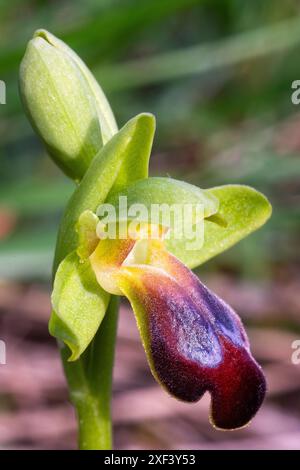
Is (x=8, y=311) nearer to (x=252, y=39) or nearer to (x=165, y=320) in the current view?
(x=252, y=39)

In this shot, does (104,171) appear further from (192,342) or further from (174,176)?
(174,176)

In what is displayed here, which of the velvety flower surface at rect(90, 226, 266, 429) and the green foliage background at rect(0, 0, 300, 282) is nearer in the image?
the velvety flower surface at rect(90, 226, 266, 429)

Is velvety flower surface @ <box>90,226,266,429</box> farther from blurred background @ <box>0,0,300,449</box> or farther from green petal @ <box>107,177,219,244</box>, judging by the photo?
blurred background @ <box>0,0,300,449</box>

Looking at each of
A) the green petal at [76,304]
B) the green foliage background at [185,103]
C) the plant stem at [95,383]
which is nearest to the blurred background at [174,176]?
the green foliage background at [185,103]

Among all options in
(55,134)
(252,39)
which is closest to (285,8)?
(252,39)

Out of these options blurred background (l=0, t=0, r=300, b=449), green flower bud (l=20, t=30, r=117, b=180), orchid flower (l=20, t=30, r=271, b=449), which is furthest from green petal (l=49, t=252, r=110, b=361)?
blurred background (l=0, t=0, r=300, b=449)

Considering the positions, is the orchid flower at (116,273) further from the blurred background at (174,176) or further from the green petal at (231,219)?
the blurred background at (174,176)

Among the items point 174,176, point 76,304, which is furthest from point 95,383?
point 174,176
